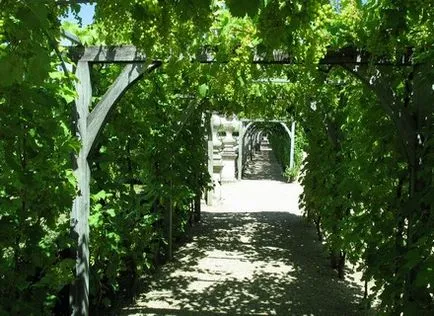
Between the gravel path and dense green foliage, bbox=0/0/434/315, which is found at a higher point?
dense green foliage, bbox=0/0/434/315

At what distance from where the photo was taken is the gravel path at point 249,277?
205 inches

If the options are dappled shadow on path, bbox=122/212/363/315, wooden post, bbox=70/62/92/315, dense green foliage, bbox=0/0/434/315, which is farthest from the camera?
dappled shadow on path, bbox=122/212/363/315

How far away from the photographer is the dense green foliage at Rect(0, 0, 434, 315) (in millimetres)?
1966

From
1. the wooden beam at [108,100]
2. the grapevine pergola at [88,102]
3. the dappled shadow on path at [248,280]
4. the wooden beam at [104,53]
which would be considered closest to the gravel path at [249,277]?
the dappled shadow on path at [248,280]

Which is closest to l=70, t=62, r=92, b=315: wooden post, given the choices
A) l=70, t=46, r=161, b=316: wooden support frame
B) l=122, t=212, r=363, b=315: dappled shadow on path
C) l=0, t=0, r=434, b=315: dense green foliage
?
l=70, t=46, r=161, b=316: wooden support frame

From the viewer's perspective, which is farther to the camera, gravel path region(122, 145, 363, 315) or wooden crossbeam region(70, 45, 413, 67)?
gravel path region(122, 145, 363, 315)

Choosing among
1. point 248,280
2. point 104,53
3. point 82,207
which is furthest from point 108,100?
point 248,280

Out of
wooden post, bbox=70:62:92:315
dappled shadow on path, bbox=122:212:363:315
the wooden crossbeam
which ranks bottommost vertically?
dappled shadow on path, bbox=122:212:363:315

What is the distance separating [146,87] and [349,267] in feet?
12.9

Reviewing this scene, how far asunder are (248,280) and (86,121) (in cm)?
334

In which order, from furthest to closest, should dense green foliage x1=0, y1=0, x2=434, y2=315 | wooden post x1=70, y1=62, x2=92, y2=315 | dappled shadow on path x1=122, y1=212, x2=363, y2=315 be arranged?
dappled shadow on path x1=122, y1=212, x2=363, y2=315 → wooden post x1=70, y1=62, x2=92, y2=315 → dense green foliage x1=0, y1=0, x2=434, y2=315

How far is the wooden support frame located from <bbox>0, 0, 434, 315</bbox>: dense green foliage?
0.12 metres

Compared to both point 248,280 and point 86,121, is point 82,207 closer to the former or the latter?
point 86,121

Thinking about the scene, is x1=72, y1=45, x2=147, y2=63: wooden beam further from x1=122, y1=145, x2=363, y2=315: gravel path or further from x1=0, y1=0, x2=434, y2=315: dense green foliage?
x1=122, y1=145, x2=363, y2=315: gravel path
